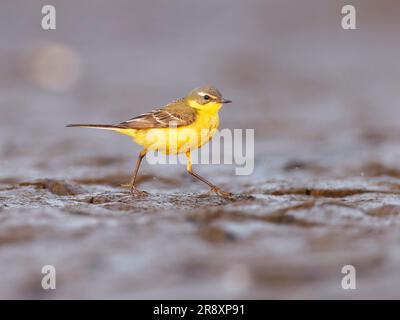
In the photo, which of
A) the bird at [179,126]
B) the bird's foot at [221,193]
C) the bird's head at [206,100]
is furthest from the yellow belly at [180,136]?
the bird's foot at [221,193]

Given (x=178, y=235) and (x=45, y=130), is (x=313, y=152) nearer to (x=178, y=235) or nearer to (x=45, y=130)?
(x=45, y=130)

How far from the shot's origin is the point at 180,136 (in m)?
8.91

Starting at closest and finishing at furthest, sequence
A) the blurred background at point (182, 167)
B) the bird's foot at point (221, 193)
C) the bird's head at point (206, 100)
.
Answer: the blurred background at point (182, 167) < the bird's foot at point (221, 193) < the bird's head at point (206, 100)

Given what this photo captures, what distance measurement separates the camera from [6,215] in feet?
24.6

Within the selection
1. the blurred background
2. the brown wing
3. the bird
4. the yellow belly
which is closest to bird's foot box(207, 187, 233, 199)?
the bird

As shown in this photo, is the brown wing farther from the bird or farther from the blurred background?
the blurred background

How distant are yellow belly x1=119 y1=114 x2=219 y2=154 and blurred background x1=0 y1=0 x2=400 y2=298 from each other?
679 mm

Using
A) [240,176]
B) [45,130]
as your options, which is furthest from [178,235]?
[45,130]

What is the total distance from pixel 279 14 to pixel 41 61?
23.3 feet

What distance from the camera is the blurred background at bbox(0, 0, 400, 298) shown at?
5.97m

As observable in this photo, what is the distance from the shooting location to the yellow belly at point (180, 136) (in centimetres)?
891

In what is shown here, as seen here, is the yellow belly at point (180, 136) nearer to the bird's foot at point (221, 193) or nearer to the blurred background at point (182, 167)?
the bird's foot at point (221, 193)

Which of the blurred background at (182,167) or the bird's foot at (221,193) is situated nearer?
the blurred background at (182,167)

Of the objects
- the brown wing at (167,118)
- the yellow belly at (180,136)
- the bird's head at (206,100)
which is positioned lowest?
the yellow belly at (180,136)
